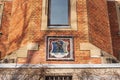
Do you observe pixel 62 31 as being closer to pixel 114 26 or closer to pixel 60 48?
pixel 60 48

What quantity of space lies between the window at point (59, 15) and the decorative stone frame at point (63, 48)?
0.45m

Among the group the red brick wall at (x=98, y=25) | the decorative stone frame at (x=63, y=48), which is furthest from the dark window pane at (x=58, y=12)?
the red brick wall at (x=98, y=25)

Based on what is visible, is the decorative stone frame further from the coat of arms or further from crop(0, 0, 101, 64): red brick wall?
crop(0, 0, 101, 64): red brick wall

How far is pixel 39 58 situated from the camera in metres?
12.0

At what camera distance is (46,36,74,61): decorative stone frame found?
1203 centimetres

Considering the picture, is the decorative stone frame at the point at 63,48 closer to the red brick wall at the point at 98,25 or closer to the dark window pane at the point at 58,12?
the dark window pane at the point at 58,12

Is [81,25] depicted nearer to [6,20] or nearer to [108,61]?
[108,61]

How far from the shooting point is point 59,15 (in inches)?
514

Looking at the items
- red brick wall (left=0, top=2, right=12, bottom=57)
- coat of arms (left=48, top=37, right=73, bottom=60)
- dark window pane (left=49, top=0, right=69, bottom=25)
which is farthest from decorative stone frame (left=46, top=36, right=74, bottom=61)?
red brick wall (left=0, top=2, right=12, bottom=57)

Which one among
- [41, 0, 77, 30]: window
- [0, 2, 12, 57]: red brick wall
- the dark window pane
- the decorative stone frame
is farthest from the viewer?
[0, 2, 12, 57]: red brick wall

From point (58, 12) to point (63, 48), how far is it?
170 cm

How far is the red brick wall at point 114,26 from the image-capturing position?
14595 mm

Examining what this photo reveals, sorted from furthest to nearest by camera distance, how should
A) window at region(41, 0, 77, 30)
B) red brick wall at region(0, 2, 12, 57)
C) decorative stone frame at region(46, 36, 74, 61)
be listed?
red brick wall at region(0, 2, 12, 57) → window at region(41, 0, 77, 30) → decorative stone frame at region(46, 36, 74, 61)

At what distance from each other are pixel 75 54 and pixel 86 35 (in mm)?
892
